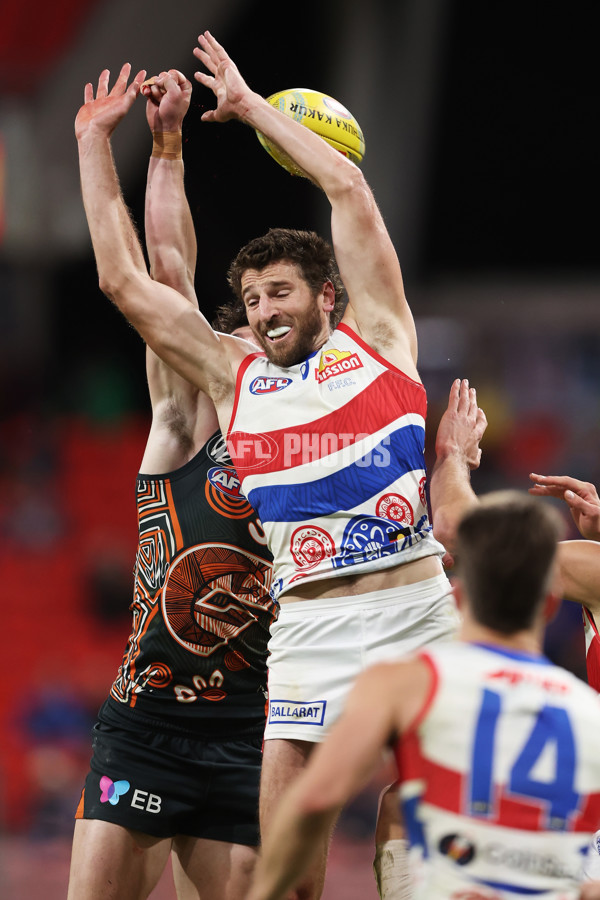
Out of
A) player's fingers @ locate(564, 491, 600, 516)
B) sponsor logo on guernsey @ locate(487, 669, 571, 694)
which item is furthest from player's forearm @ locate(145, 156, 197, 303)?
sponsor logo on guernsey @ locate(487, 669, 571, 694)

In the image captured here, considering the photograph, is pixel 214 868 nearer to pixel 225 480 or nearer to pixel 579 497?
pixel 225 480

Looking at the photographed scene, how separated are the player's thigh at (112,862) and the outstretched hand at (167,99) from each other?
9.04ft

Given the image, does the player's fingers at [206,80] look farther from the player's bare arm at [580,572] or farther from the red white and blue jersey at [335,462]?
the player's bare arm at [580,572]

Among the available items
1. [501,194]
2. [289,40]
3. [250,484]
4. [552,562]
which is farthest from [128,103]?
[501,194]

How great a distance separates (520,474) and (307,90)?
8847 millimetres

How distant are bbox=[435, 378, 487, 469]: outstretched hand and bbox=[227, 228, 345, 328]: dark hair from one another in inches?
26.4

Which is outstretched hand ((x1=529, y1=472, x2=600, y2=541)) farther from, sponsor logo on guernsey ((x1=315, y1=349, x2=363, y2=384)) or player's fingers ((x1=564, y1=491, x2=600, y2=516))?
sponsor logo on guernsey ((x1=315, y1=349, x2=363, y2=384))

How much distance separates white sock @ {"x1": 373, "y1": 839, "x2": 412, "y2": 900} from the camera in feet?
11.0

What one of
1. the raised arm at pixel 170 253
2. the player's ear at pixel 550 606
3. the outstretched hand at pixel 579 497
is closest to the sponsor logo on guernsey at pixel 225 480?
the raised arm at pixel 170 253

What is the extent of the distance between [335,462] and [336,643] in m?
0.60

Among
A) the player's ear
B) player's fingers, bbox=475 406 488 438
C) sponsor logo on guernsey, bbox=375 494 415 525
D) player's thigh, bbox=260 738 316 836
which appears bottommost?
player's thigh, bbox=260 738 316 836

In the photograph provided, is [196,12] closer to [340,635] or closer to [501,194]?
[501,194]

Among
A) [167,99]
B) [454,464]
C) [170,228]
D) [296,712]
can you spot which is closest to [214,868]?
[296,712]

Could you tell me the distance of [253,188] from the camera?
5195 mm
